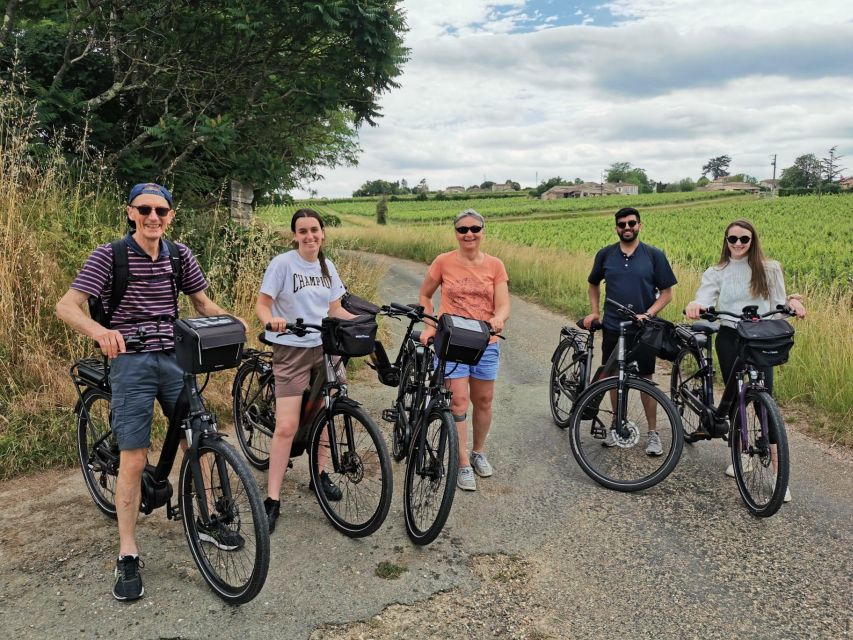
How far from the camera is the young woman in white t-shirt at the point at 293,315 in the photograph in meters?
3.45

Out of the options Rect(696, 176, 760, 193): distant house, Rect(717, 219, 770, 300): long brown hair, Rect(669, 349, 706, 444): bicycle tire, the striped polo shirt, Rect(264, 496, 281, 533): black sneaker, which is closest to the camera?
the striped polo shirt

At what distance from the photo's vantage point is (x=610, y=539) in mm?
3482

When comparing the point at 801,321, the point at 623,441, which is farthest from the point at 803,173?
the point at 623,441

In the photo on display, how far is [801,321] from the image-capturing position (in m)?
7.44

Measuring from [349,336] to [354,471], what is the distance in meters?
0.89

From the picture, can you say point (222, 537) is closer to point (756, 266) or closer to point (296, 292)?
point (296, 292)

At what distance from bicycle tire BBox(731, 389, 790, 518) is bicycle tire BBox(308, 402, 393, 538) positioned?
2.38m

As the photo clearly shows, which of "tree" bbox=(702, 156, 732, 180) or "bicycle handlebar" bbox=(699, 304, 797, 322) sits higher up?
"tree" bbox=(702, 156, 732, 180)

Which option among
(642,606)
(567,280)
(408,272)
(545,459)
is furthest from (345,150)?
(642,606)

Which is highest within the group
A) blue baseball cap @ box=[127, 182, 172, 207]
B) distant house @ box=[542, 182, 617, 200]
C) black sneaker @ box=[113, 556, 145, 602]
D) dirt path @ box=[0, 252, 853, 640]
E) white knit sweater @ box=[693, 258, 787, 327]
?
distant house @ box=[542, 182, 617, 200]

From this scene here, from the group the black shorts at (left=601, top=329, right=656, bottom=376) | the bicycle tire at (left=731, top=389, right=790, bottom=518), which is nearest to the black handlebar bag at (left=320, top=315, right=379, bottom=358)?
the black shorts at (left=601, top=329, right=656, bottom=376)

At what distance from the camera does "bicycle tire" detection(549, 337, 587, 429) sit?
538 centimetres

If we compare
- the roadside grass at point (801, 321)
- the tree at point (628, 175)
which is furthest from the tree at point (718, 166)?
the roadside grass at point (801, 321)

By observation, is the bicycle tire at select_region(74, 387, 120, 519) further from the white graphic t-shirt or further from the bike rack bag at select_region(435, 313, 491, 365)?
the bike rack bag at select_region(435, 313, 491, 365)
